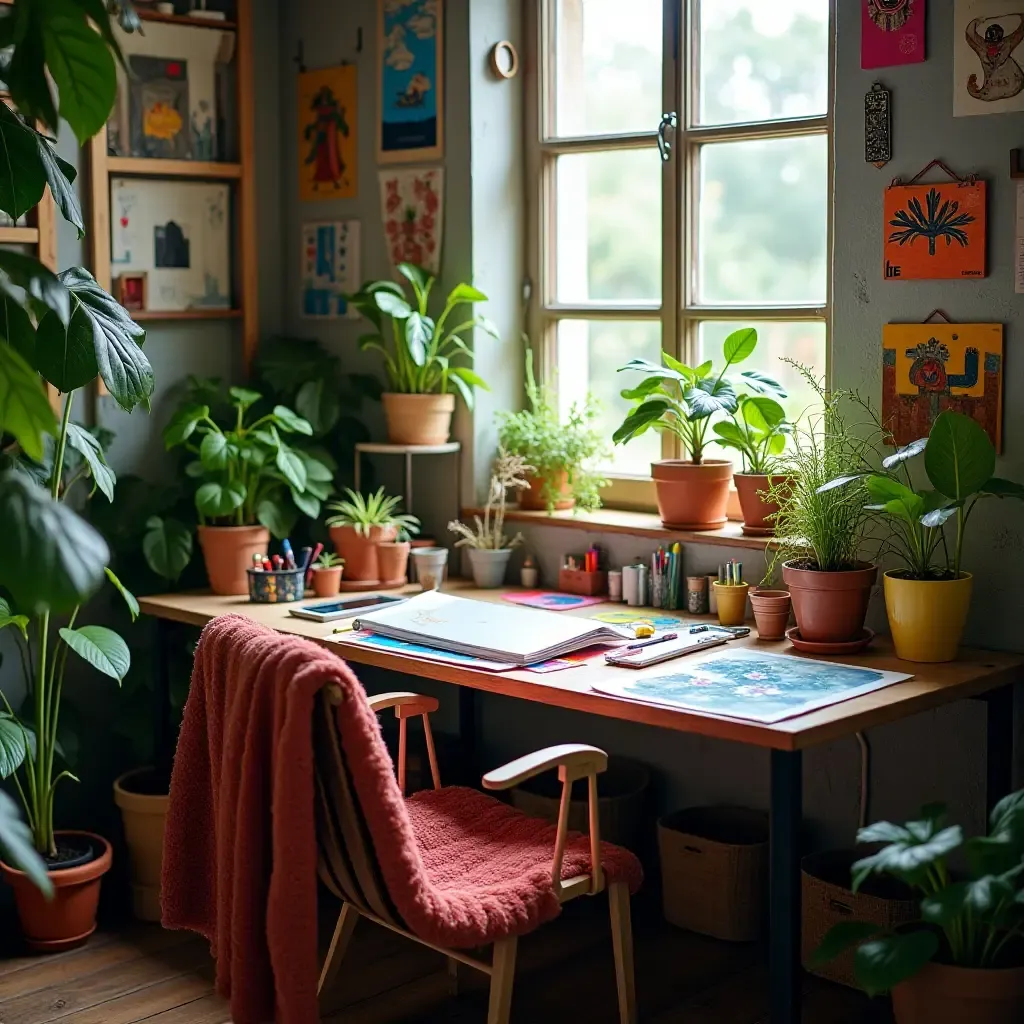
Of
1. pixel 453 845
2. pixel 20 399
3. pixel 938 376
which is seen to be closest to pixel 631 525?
pixel 938 376

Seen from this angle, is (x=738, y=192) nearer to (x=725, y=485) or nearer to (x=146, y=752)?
(x=725, y=485)

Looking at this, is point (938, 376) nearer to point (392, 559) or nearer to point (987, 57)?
point (987, 57)

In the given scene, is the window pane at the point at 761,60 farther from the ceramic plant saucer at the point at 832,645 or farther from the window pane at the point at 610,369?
the ceramic plant saucer at the point at 832,645

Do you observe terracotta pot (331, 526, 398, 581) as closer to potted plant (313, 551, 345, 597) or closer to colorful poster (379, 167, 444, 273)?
potted plant (313, 551, 345, 597)

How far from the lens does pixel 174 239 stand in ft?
13.6

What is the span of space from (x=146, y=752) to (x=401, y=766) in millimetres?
1079

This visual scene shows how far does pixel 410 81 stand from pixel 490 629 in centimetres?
162

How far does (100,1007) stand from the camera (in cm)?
330

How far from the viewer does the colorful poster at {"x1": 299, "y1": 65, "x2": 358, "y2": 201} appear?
4.25 m

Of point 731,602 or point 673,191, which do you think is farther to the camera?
point 673,191

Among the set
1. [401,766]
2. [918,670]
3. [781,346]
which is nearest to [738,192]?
[781,346]

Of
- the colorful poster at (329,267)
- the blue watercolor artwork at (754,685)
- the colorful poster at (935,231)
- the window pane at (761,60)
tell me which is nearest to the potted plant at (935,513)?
the blue watercolor artwork at (754,685)

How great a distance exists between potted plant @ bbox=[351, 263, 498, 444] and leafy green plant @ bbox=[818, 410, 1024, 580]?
121 centimetres

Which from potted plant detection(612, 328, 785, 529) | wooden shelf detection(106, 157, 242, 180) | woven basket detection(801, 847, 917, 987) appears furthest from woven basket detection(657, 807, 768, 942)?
wooden shelf detection(106, 157, 242, 180)
